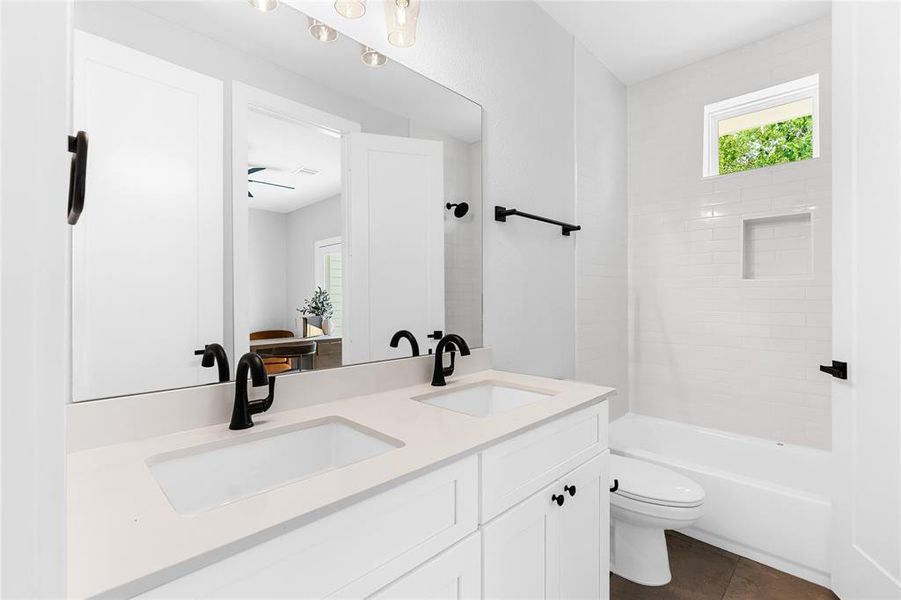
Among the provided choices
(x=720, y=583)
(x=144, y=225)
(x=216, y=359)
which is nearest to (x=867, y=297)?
(x=720, y=583)

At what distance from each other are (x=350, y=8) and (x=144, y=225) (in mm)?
831

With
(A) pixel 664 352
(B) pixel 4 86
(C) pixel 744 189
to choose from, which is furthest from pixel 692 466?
(B) pixel 4 86

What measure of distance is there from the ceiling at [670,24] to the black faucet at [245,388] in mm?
2148

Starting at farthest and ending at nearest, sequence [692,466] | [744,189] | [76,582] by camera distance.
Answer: [744,189], [692,466], [76,582]

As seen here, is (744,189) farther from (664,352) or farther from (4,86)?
(4,86)

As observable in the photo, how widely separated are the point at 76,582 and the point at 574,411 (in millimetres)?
1077

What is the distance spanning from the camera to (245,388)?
0.97 m

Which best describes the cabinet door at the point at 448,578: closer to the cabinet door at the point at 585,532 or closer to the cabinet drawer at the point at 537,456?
the cabinet drawer at the point at 537,456

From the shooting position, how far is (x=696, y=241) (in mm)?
2707

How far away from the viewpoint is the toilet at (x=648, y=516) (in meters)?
1.71

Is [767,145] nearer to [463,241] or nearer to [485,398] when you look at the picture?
[463,241]

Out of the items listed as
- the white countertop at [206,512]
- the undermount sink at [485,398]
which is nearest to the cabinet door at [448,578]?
the white countertop at [206,512]

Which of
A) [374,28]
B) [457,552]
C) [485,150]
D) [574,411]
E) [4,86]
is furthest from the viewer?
[485,150]

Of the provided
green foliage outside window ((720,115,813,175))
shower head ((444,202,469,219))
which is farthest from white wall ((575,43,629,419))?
shower head ((444,202,469,219))
